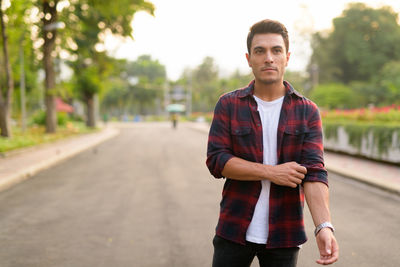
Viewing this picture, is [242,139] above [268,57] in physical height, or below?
below

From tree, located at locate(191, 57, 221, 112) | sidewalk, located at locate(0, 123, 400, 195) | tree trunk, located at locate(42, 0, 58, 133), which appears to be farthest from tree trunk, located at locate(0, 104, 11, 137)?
tree, located at locate(191, 57, 221, 112)

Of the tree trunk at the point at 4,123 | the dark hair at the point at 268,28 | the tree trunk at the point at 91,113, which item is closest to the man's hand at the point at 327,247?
the dark hair at the point at 268,28

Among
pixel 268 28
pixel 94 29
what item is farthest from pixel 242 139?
pixel 94 29

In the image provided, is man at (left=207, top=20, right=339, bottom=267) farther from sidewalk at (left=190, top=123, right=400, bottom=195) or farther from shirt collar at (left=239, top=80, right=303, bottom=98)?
sidewalk at (left=190, top=123, right=400, bottom=195)

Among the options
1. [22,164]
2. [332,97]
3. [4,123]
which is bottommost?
[22,164]

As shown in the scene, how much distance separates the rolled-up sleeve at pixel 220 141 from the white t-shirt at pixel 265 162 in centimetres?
17

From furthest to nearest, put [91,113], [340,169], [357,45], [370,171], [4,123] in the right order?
[357,45], [91,113], [4,123], [340,169], [370,171]

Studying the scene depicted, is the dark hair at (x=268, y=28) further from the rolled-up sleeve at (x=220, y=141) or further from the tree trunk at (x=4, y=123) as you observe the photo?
the tree trunk at (x=4, y=123)

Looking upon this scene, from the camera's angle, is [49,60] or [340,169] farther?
[49,60]

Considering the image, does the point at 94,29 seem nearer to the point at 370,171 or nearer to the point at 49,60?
the point at 49,60

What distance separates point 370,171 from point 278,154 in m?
8.90

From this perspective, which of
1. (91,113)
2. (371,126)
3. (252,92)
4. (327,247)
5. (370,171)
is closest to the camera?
(327,247)

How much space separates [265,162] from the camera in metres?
1.93

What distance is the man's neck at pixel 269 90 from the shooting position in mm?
1979
